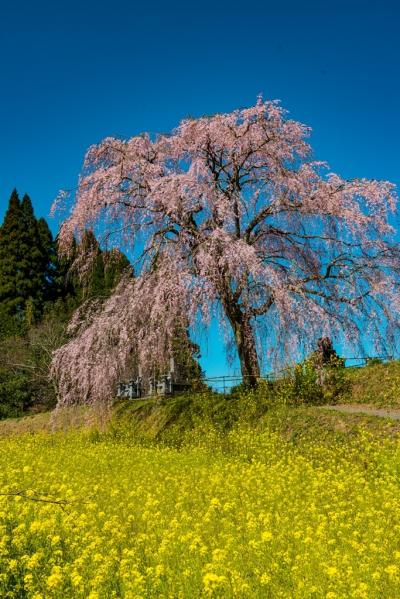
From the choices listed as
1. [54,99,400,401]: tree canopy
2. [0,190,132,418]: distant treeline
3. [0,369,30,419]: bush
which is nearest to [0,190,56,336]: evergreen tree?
[0,190,132,418]: distant treeline

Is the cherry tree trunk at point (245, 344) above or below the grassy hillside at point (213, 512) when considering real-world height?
above

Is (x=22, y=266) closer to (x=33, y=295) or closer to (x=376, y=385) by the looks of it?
(x=33, y=295)

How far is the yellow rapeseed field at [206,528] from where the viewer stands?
18.5 feet

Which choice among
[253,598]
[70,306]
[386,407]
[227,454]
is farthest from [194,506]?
[70,306]

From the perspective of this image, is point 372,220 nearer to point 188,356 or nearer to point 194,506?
point 188,356

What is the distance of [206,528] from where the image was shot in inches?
296

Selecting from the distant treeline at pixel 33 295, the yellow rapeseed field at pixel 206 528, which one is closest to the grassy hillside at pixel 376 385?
the yellow rapeseed field at pixel 206 528

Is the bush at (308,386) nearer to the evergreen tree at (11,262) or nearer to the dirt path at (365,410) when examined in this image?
the dirt path at (365,410)

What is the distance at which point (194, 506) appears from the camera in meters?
8.88

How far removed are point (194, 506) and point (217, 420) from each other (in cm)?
905

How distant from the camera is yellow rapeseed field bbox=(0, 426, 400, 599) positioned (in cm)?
565

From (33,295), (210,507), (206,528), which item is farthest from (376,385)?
(33,295)

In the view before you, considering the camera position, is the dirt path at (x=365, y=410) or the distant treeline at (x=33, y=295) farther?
the distant treeline at (x=33, y=295)

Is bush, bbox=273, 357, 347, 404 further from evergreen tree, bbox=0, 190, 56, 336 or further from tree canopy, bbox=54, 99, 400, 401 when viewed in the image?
evergreen tree, bbox=0, 190, 56, 336
